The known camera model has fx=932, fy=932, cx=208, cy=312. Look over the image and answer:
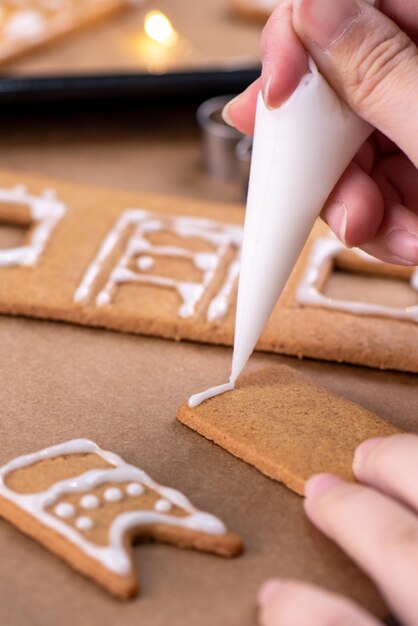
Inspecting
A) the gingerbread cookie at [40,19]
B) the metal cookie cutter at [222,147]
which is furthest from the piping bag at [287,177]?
the gingerbread cookie at [40,19]

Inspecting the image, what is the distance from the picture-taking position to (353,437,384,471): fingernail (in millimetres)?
1101

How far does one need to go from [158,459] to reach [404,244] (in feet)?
1.48

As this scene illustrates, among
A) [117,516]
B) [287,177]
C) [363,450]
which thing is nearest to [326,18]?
[287,177]

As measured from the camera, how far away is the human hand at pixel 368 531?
90cm

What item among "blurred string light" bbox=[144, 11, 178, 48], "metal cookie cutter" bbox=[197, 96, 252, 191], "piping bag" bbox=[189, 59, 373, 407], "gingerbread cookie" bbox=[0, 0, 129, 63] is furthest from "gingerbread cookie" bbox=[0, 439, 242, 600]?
"blurred string light" bbox=[144, 11, 178, 48]

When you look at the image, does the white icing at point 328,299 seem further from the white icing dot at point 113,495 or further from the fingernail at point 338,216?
the white icing dot at point 113,495

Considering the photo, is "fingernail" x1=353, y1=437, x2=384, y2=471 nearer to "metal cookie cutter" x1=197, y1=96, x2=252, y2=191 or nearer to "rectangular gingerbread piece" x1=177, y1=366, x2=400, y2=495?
"rectangular gingerbread piece" x1=177, y1=366, x2=400, y2=495

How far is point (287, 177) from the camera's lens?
3.66 ft

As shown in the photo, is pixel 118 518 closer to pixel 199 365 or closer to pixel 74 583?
pixel 74 583

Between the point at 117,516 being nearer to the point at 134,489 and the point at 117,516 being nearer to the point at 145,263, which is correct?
the point at 134,489

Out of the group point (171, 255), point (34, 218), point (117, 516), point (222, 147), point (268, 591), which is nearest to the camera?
point (268, 591)

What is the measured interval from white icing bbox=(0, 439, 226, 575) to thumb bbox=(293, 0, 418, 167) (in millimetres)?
513

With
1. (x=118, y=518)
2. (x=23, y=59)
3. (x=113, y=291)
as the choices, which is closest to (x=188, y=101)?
(x=23, y=59)

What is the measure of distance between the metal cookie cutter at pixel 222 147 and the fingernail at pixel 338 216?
2.38ft
